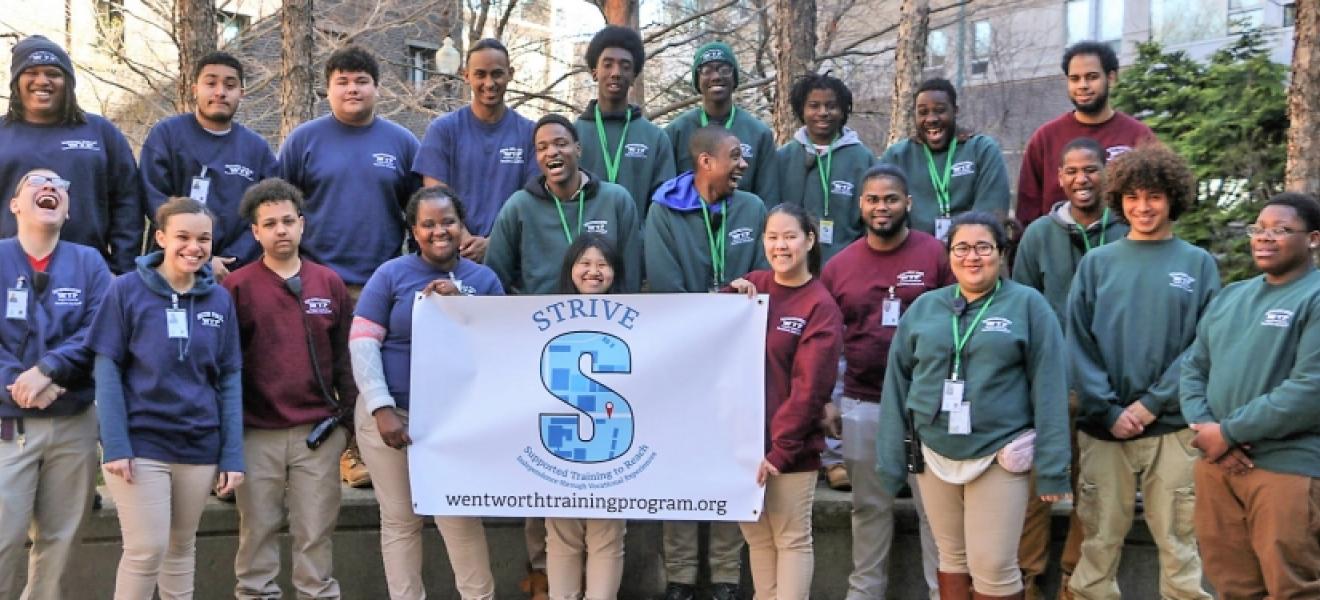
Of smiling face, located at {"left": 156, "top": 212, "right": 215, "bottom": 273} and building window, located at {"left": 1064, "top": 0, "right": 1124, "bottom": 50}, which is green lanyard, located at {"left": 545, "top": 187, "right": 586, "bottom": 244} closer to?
smiling face, located at {"left": 156, "top": 212, "right": 215, "bottom": 273}

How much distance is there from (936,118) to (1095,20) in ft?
82.0

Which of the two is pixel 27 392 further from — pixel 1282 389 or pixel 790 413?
pixel 1282 389

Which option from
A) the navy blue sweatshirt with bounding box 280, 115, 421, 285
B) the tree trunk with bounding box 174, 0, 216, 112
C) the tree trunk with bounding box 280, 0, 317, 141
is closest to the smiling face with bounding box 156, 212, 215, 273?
the navy blue sweatshirt with bounding box 280, 115, 421, 285

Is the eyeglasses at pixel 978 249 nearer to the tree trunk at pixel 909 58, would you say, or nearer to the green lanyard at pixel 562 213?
the green lanyard at pixel 562 213

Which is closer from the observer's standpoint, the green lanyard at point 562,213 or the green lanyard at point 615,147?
the green lanyard at point 562,213

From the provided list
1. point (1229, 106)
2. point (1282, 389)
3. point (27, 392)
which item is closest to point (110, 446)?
point (27, 392)

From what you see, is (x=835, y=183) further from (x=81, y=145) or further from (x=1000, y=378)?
(x=81, y=145)

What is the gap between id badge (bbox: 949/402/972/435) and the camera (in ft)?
16.8

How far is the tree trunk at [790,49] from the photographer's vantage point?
12805mm

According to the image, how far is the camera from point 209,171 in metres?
6.54

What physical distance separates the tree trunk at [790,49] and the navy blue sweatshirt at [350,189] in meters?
6.72

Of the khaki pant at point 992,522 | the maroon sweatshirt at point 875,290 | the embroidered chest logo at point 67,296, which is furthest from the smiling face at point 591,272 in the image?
the embroidered chest logo at point 67,296

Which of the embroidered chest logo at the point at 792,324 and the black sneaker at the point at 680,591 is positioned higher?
the embroidered chest logo at the point at 792,324

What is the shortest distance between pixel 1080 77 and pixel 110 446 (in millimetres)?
5560
